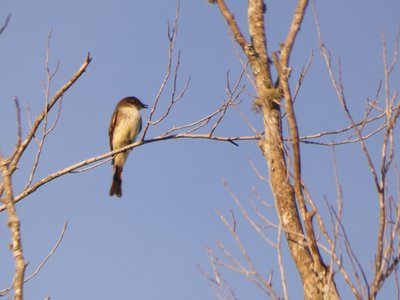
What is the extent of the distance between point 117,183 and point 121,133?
0.81 metres

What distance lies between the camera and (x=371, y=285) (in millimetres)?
3611

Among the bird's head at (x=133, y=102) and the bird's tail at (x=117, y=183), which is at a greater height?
the bird's head at (x=133, y=102)

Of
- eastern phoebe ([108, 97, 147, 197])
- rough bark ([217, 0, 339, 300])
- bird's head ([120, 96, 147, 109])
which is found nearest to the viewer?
rough bark ([217, 0, 339, 300])

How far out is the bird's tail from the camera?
1162 cm

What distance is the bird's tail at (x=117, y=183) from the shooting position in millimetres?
11625

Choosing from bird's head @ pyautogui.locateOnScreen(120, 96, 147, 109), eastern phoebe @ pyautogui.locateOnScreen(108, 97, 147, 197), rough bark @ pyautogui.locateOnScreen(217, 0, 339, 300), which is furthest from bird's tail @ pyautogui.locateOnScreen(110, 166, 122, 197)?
rough bark @ pyautogui.locateOnScreen(217, 0, 339, 300)

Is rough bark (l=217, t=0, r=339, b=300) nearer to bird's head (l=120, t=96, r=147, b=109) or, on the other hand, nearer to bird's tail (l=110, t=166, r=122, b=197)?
bird's tail (l=110, t=166, r=122, b=197)

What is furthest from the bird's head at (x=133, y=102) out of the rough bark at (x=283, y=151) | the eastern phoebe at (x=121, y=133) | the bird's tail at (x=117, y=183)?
the rough bark at (x=283, y=151)

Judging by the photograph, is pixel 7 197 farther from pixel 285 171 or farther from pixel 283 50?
pixel 283 50

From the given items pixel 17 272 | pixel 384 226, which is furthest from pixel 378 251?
pixel 17 272

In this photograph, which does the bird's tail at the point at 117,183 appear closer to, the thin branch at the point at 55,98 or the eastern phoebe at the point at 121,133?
the eastern phoebe at the point at 121,133

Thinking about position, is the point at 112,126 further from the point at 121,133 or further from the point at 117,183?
the point at 117,183

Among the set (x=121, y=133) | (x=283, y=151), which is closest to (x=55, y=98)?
(x=283, y=151)

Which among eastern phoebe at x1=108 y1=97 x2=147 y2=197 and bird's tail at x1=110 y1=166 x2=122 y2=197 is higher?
eastern phoebe at x1=108 y1=97 x2=147 y2=197
